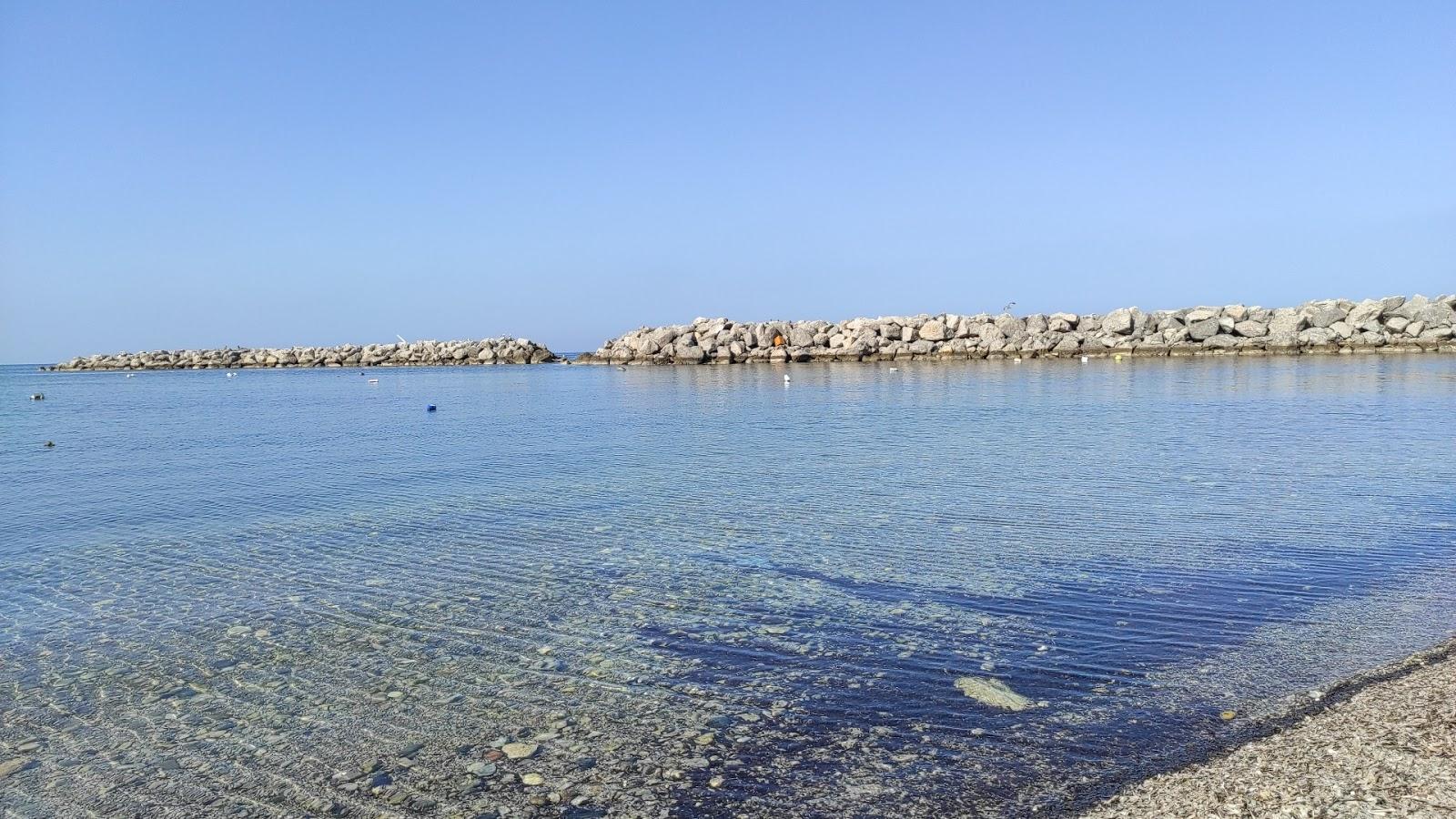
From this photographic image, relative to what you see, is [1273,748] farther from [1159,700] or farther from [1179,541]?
[1179,541]

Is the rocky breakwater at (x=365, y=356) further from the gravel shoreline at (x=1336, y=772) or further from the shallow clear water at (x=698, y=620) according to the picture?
the gravel shoreline at (x=1336, y=772)

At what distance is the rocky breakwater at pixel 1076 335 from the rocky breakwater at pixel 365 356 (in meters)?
22.6

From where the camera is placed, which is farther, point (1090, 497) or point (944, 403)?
point (944, 403)

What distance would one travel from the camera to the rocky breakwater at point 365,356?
96562 mm

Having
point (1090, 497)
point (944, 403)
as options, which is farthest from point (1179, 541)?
point (944, 403)

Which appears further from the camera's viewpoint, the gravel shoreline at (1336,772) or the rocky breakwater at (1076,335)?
the rocky breakwater at (1076,335)

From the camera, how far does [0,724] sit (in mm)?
5426

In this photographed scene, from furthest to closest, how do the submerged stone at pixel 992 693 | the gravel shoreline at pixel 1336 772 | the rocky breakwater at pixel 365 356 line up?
the rocky breakwater at pixel 365 356 < the submerged stone at pixel 992 693 < the gravel shoreline at pixel 1336 772

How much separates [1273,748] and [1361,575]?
453 centimetres

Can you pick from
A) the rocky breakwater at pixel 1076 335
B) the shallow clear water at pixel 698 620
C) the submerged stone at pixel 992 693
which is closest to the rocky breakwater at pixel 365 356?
the rocky breakwater at pixel 1076 335

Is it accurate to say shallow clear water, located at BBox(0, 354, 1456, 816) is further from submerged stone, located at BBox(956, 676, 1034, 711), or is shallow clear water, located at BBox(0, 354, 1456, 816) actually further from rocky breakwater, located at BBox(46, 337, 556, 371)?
rocky breakwater, located at BBox(46, 337, 556, 371)

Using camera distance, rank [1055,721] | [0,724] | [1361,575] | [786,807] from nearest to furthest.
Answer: [786,807] < [1055,721] < [0,724] < [1361,575]

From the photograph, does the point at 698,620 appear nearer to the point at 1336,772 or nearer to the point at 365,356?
the point at 1336,772

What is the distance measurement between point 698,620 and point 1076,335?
5837cm
